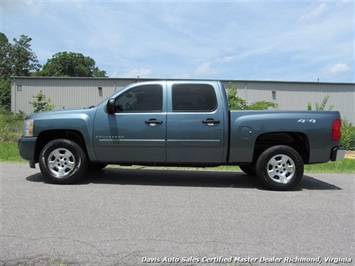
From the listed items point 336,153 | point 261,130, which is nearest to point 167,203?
point 261,130

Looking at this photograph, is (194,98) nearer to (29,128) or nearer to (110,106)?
(110,106)

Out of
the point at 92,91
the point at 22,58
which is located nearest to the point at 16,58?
the point at 22,58

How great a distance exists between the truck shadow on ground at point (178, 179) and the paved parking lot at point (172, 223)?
58mm

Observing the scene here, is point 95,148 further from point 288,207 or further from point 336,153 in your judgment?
point 336,153

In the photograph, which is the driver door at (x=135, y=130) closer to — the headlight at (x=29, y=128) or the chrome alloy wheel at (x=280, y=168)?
the headlight at (x=29, y=128)

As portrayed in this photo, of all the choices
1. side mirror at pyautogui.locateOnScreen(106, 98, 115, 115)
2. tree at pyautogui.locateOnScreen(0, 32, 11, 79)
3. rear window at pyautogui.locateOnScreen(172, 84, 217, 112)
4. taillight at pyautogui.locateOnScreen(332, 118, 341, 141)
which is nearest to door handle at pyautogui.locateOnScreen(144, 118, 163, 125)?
rear window at pyautogui.locateOnScreen(172, 84, 217, 112)

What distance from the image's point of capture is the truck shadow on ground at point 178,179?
22.1ft

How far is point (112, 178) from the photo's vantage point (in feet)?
23.6

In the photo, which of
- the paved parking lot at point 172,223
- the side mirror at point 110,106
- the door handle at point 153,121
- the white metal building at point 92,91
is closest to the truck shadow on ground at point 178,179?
the paved parking lot at point 172,223

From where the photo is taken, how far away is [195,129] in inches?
245

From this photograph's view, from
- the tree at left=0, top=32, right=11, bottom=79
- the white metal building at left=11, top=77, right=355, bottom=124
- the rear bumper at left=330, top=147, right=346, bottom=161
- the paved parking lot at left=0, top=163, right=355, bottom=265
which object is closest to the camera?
the paved parking lot at left=0, top=163, right=355, bottom=265

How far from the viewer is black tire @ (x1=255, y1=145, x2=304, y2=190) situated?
6211mm

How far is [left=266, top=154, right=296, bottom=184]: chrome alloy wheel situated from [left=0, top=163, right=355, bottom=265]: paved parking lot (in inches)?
10.9

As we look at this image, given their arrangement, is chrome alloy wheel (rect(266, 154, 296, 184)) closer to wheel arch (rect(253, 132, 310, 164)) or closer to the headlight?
wheel arch (rect(253, 132, 310, 164))
